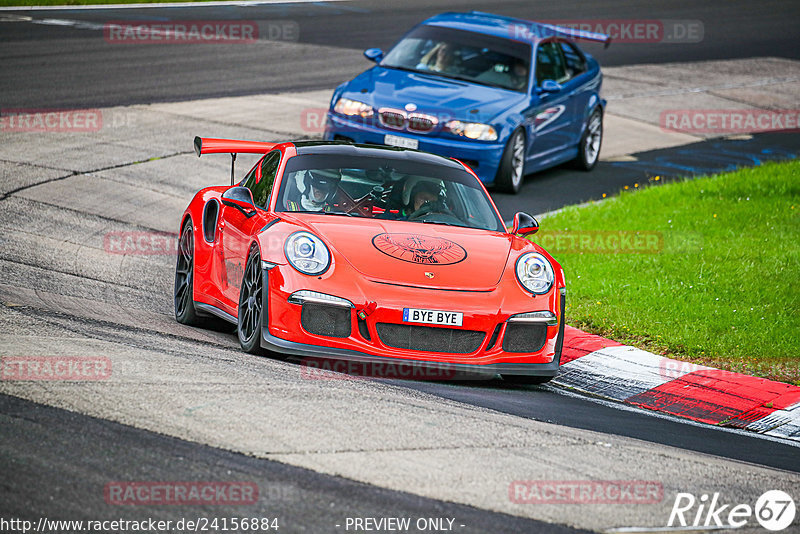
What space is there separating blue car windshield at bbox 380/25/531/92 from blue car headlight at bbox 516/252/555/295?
22.8 ft

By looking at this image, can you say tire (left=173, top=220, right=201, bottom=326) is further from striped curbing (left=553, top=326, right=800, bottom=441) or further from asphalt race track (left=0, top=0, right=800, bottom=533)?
striped curbing (left=553, top=326, right=800, bottom=441)

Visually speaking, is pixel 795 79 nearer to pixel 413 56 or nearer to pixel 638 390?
pixel 413 56

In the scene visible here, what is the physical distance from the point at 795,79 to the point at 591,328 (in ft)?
56.3

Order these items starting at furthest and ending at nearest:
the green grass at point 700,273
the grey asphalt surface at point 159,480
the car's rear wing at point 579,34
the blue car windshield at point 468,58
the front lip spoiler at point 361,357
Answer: the car's rear wing at point 579,34
the blue car windshield at point 468,58
the green grass at point 700,273
the front lip spoiler at point 361,357
the grey asphalt surface at point 159,480

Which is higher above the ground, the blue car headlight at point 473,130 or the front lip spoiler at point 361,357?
the blue car headlight at point 473,130

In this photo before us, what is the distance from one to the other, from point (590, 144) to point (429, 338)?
9.48 metres

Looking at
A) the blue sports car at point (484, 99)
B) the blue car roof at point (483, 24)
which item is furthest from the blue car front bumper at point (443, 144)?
the blue car roof at point (483, 24)

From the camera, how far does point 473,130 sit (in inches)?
521

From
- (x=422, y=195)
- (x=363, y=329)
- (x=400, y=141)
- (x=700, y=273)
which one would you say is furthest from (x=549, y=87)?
(x=363, y=329)

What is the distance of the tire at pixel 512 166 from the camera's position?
13.4 metres

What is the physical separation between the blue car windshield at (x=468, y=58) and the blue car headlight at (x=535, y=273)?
6.95 meters

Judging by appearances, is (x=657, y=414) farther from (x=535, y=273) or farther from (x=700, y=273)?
(x=700, y=273)

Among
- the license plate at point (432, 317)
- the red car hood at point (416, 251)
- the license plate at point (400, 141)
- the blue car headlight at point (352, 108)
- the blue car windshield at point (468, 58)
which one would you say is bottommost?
the license plate at point (432, 317)

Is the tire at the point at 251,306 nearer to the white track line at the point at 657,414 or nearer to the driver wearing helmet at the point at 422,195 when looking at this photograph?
the driver wearing helmet at the point at 422,195
